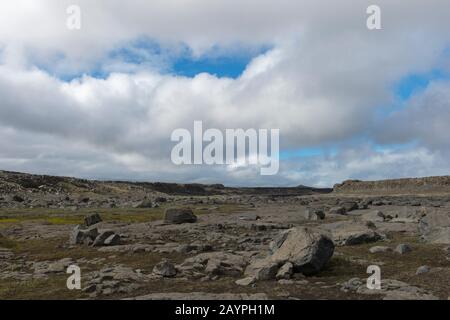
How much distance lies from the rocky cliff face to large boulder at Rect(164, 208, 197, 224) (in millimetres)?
110168

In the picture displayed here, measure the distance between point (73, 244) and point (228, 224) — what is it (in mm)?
17264

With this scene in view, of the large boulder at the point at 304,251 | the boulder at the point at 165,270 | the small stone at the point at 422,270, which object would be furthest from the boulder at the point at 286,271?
the small stone at the point at 422,270

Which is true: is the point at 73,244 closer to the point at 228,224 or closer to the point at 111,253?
the point at 111,253

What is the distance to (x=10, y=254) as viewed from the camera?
101 ft

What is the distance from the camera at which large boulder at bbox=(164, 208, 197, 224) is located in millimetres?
48188

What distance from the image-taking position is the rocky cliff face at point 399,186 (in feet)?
471

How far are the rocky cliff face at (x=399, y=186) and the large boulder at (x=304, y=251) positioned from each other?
12822 centimetres

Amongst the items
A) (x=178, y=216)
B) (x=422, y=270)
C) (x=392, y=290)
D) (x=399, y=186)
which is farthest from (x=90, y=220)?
(x=399, y=186)

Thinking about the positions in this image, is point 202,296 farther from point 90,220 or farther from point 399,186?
point 399,186

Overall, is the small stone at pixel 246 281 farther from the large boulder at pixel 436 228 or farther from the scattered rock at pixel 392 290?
the large boulder at pixel 436 228

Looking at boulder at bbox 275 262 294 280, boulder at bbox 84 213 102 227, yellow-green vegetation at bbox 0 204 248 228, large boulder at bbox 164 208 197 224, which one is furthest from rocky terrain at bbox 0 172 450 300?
yellow-green vegetation at bbox 0 204 248 228

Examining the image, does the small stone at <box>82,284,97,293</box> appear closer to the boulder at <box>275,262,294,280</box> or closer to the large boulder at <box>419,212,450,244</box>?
the boulder at <box>275,262,294,280</box>
